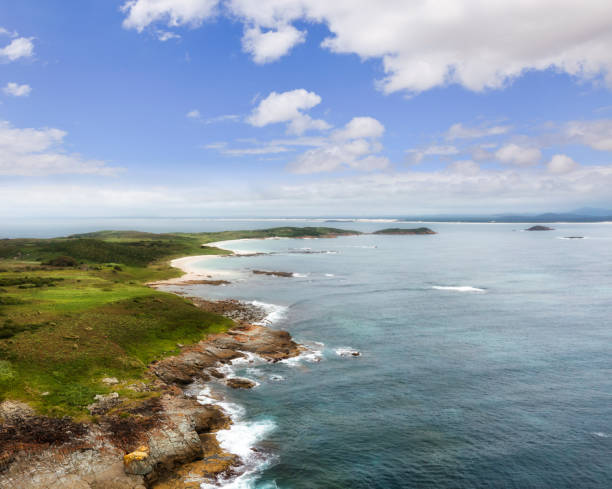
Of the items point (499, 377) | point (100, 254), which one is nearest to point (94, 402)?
point (499, 377)

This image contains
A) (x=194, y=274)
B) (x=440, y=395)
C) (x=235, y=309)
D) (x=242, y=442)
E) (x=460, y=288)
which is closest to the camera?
(x=242, y=442)

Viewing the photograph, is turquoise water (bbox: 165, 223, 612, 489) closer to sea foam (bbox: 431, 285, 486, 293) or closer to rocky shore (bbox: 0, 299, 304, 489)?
rocky shore (bbox: 0, 299, 304, 489)

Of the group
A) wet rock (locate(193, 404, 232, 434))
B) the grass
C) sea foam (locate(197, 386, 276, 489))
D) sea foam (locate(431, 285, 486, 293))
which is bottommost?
sea foam (locate(197, 386, 276, 489))

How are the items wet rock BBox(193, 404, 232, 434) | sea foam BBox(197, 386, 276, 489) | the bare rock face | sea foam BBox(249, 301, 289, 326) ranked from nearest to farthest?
sea foam BBox(197, 386, 276, 489), wet rock BBox(193, 404, 232, 434), the bare rock face, sea foam BBox(249, 301, 289, 326)

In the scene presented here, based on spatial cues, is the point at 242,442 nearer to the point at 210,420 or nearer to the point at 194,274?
the point at 210,420

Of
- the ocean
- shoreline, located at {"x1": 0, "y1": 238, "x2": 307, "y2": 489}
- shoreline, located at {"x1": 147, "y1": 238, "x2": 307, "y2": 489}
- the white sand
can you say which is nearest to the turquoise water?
the ocean

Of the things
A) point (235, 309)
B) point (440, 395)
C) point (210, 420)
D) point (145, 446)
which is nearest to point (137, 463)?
point (145, 446)

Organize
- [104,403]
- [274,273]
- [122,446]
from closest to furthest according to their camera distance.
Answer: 1. [122,446]
2. [104,403]
3. [274,273]
